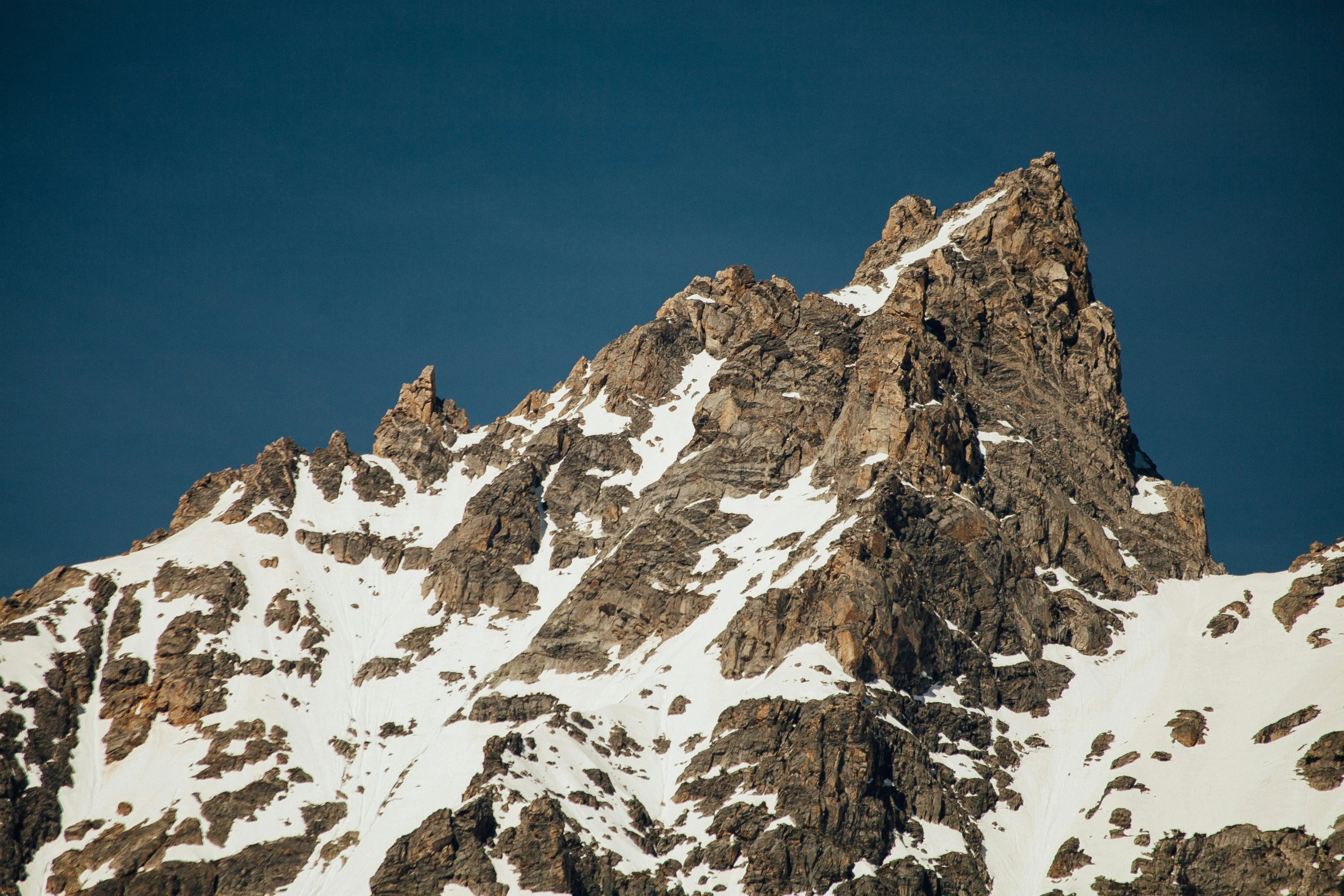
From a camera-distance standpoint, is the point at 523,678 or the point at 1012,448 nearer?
the point at 523,678

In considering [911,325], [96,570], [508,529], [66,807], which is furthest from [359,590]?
[911,325]

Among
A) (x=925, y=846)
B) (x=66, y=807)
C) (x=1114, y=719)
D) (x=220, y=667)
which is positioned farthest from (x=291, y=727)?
(x=1114, y=719)

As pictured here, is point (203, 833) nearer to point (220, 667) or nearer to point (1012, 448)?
point (220, 667)

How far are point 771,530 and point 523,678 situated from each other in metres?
37.2

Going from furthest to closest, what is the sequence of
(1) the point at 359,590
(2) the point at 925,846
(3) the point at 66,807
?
1. (1) the point at 359,590
2. (3) the point at 66,807
3. (2) the point at 925,846

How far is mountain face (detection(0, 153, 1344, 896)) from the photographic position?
121688mm

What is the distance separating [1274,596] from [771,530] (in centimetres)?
6125

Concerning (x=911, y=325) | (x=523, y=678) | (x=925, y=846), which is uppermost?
(x=911, y=325)

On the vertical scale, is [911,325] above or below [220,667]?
above

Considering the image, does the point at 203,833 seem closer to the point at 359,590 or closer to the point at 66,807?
the point at 66,807

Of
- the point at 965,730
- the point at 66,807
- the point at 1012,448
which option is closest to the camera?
the point at 965,730

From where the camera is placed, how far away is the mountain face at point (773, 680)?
12169 centimetres

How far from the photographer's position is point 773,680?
136625 mm

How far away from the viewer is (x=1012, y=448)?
17462 centimetres
